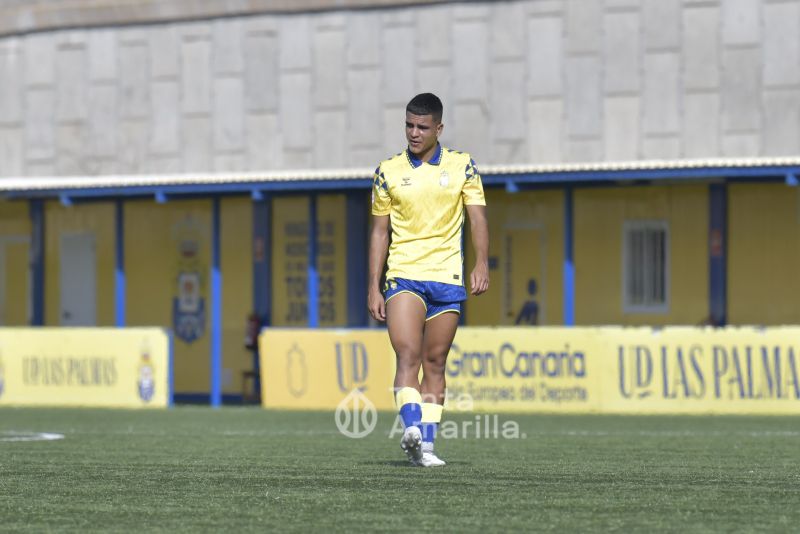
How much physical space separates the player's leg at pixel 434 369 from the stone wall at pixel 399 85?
15.8m

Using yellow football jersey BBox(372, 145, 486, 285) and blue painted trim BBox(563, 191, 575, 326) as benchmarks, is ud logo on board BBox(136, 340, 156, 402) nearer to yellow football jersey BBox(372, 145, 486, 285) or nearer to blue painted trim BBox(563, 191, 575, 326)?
blue painted trim BBox(563, 191, 575, 326)

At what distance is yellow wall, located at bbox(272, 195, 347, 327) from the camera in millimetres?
27375

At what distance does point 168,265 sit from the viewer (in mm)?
28578

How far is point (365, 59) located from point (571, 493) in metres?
19.3

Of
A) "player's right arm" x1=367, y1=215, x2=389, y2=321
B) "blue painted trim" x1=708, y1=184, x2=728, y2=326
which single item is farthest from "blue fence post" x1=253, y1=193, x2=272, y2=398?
"player's right arm" x1=367, y1=215, x2=389, y2=321

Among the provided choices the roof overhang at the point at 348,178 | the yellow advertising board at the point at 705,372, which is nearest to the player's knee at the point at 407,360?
the yellow advertising board at the point at 705,372

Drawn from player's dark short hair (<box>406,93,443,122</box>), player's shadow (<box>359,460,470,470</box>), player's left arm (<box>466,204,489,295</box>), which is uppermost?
player's dark short hair (<box>406,93,443,122</box>)

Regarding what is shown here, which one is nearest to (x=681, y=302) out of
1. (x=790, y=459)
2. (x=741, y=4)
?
(x=741, y=4)

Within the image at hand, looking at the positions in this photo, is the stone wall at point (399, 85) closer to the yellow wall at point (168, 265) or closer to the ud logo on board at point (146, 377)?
the yellow wall at point (168, 265)

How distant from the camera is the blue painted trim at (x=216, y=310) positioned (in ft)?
86.7

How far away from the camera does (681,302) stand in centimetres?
2536

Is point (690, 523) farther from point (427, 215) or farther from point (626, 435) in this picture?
point (626, 435)

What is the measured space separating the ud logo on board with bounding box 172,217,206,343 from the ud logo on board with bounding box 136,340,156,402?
5.67 metres

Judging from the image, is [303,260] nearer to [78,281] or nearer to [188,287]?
[188,287]
